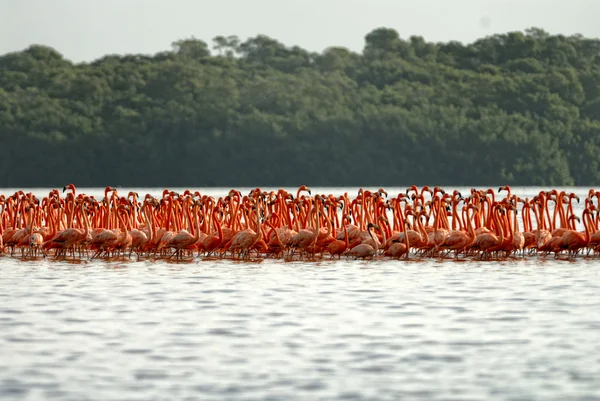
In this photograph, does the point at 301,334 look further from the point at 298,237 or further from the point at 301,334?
the point at 298,237

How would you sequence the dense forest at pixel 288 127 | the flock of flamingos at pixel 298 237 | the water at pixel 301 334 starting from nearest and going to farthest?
the water at pixel 301 334 → the flock of flamingos at pixel 298 237 → the dense forest at pixel 288 127

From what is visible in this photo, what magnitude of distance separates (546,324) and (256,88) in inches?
3386

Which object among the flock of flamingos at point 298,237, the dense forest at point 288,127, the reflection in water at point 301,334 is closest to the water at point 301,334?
the reflection in water at point 301,334

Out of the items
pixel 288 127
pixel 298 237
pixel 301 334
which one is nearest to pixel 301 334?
pixel 301 334

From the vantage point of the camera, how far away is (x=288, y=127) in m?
95.3

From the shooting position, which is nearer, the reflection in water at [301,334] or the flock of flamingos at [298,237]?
the reflection in water at [301,334]

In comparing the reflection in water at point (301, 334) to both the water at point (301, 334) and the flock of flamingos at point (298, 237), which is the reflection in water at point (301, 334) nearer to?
the water at point (301, 334)

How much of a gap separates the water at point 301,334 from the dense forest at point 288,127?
6842 cm

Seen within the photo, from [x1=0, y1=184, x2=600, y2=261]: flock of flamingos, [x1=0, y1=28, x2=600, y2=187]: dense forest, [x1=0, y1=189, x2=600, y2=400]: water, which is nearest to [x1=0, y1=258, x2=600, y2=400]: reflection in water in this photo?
[x1=0, y1=189, x2=600, y2=400]: water

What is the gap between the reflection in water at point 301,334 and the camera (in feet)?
39.5

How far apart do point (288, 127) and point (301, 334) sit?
264 ft

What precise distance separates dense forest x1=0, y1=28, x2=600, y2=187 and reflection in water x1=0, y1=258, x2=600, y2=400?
225 feet

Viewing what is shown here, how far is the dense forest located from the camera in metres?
91.4

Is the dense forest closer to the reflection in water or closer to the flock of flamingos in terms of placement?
the flock of flamingos
